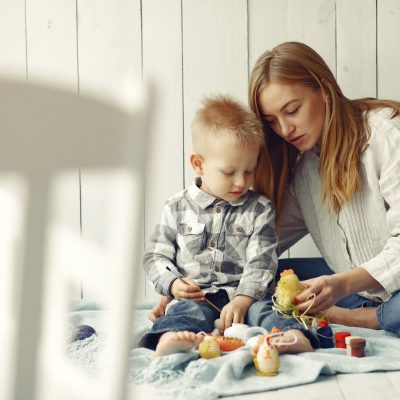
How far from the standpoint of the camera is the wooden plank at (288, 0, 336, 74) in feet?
7.66

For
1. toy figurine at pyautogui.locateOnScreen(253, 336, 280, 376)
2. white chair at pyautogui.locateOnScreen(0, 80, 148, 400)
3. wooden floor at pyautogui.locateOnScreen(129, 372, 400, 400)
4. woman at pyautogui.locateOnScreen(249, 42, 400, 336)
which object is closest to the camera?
white chair at pyautogui.locateOnScreen(0, 80, 148, 400)

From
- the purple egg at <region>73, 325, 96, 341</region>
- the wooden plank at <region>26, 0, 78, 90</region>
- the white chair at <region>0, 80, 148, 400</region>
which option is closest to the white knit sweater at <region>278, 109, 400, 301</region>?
the purple egg at <region>73, 325, 96, 341</region>

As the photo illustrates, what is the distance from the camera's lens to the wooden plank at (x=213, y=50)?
2.36 m

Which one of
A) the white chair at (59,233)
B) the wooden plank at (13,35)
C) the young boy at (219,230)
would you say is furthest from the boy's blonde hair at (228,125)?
the white chair at (59,233)

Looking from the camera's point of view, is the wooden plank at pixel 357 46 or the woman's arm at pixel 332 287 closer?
the woman's arm at pixel 332 287

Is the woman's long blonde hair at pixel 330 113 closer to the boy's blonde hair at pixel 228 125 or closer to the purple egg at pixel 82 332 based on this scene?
the boy's blonde hair at pixel 228 125

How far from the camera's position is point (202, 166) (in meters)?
1.96

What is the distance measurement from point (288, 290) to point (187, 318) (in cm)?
23

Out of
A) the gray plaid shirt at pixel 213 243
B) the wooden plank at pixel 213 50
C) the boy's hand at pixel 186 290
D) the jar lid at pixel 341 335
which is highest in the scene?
the wooden plank at pixel 213 50

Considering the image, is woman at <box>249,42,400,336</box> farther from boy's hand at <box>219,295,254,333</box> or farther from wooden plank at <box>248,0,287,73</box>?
wooden plank at <box>248,0,287,73</box>

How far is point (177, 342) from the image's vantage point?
156 centimetres

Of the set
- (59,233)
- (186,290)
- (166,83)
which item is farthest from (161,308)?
(59,233)

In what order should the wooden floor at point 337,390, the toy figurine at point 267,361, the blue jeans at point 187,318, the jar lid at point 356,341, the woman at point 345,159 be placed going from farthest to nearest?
1. the woman at point 345,159
2. the blue jeans at point 187,318
3. the jar lid at point 356,341
4. the toy figurine at point 267,361
5. the wooden floor at point 337,390

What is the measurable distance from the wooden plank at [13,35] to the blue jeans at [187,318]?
953 millimetres
